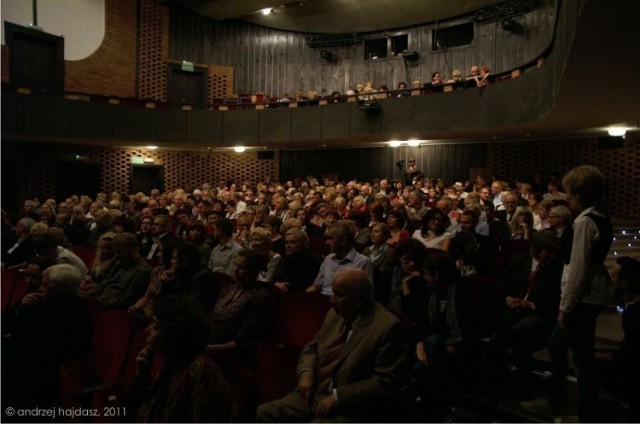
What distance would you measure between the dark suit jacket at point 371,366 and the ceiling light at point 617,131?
9.22 m

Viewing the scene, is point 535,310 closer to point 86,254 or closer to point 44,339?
point 44,339

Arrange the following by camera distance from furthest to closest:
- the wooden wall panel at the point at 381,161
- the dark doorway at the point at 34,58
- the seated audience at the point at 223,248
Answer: the wooden wall panel at the point at 381,161
the dark doorway at the point at 34,58
the seated audience at the point at 223,248

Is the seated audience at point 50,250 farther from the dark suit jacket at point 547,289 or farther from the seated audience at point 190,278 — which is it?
the dark suit jacket at point 547,289

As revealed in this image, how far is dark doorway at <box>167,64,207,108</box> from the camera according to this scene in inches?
604

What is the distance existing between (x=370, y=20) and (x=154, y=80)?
6676mm

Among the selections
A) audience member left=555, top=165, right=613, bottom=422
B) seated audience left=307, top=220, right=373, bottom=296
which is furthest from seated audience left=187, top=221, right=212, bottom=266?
audience member left=555, top=165, right=613, bottom=422

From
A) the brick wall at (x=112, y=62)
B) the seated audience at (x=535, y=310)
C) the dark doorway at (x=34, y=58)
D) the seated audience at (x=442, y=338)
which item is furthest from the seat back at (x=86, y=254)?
the brick wall at (x=112, y=62)

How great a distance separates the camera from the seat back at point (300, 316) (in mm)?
2969

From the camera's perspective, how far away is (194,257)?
3.34 meters

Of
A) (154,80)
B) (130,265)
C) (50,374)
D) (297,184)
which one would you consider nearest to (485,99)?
(297,184)

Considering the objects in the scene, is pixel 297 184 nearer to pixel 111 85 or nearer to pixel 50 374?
pixel 111 85

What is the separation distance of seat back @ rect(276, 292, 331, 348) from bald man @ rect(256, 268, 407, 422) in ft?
1.88

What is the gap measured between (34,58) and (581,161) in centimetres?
1342

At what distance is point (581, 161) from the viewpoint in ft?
37.0
